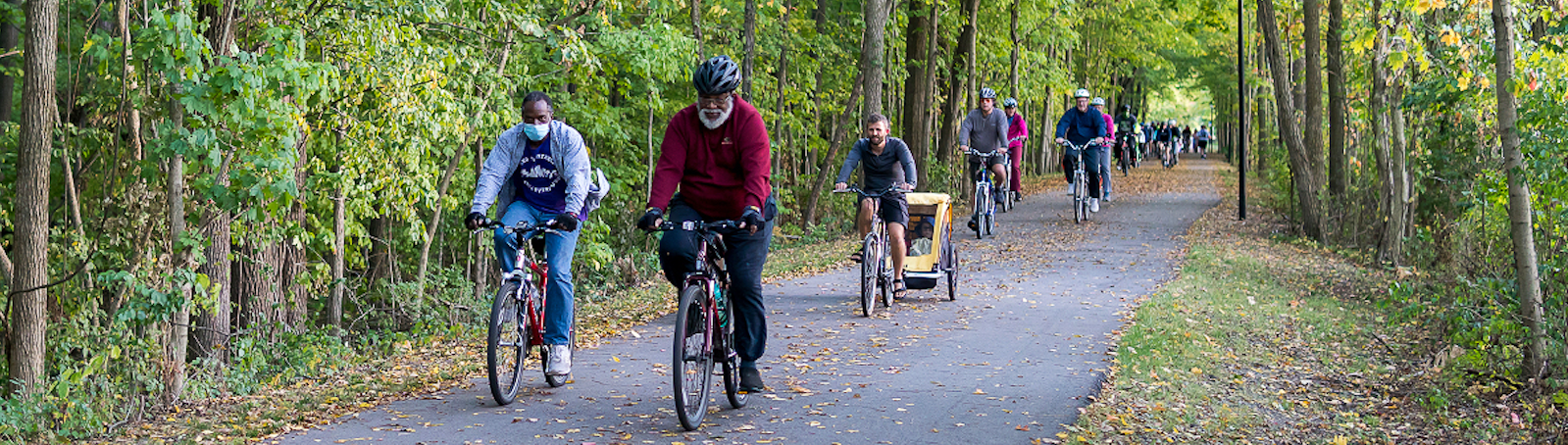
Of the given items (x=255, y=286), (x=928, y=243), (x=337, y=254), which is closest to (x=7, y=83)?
(x=255, y=286)

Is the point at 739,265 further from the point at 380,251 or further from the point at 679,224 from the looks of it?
the point at 380,251

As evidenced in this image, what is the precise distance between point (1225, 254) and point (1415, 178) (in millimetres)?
2371

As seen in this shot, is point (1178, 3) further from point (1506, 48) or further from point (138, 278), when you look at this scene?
point (138, 278)

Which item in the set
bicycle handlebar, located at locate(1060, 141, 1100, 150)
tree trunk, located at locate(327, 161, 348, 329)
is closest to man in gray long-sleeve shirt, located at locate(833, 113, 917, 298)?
tree trunk, located at locate(327, 161, 348, 329)

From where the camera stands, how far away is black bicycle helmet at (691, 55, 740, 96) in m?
6.37

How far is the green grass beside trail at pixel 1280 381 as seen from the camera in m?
7.36

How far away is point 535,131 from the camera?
7.13 metres

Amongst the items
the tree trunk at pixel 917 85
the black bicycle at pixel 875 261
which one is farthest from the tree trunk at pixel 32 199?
the tree trunk at pixel 917 85

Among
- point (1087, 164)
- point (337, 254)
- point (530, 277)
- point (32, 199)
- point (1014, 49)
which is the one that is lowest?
point (337, 254)

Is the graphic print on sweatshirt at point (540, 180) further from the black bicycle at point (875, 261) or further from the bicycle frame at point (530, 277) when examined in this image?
the black bicycle at point (875, 261)

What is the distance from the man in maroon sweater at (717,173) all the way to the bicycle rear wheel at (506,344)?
2.88 feet

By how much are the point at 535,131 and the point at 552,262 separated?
25.5 inches

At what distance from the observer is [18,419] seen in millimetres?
7520

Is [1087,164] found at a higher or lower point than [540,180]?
higher
